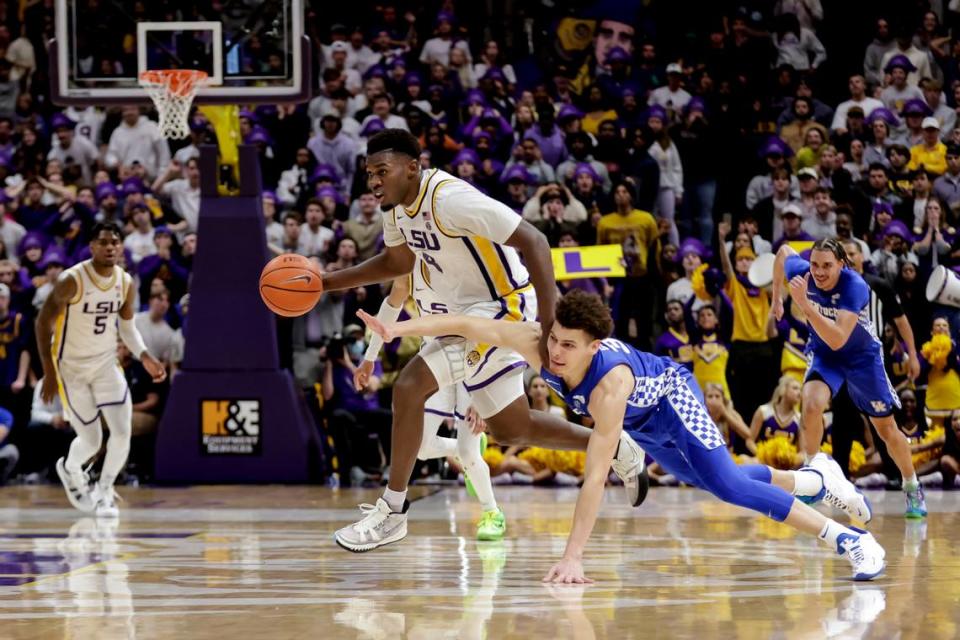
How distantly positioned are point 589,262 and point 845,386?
2859mm

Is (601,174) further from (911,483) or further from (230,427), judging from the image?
(911,483)

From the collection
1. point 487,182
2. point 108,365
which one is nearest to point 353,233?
point 487,182

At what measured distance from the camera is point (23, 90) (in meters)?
16.8

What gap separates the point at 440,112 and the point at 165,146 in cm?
307

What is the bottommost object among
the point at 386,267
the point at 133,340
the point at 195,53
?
the point at 133,340

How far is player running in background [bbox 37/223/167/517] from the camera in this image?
9.66 m

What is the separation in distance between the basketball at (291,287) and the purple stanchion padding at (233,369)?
536 cm

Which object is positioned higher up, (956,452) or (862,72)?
(862,72)

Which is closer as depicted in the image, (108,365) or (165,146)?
(108,365)

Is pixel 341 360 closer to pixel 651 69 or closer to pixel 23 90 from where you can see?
pixel 651 69

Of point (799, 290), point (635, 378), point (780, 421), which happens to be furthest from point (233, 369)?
point (635, 378)

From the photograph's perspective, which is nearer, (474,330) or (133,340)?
(474,330)

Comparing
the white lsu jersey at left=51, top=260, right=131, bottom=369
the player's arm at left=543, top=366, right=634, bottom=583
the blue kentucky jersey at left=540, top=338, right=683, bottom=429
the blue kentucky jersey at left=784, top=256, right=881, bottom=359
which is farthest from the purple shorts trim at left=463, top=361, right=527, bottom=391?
the white lsu jersey at left=51, top=260, right=131, bottom=369

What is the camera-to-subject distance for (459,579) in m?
6.06
